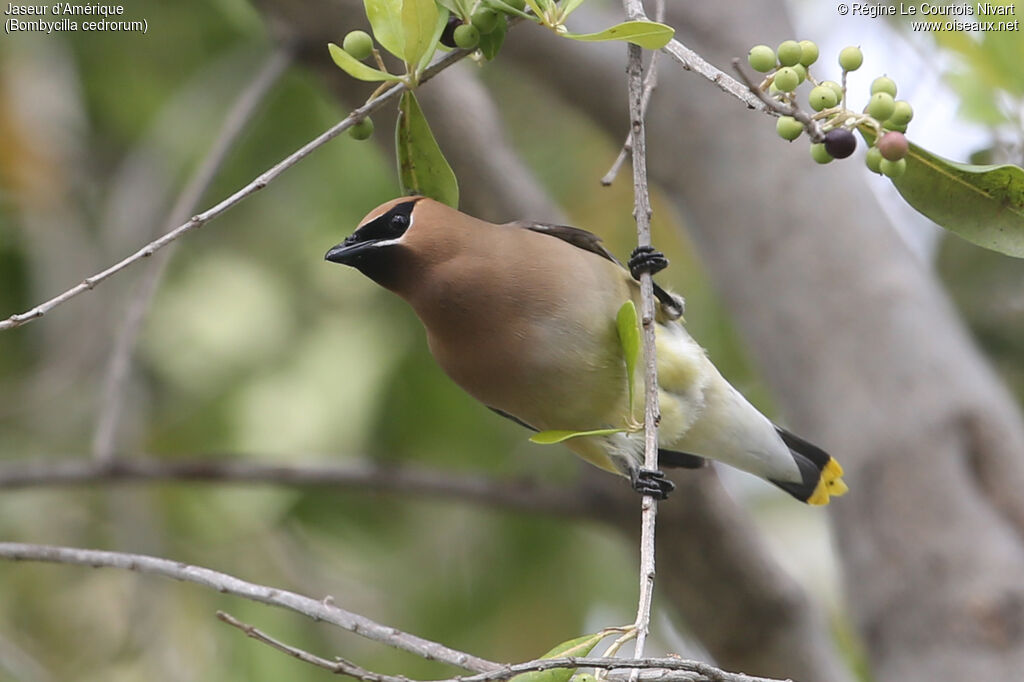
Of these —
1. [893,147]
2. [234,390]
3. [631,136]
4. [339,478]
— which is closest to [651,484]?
[631,136]

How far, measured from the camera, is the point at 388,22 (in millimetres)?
1920

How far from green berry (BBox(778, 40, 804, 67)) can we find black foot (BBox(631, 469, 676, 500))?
2.16 feet

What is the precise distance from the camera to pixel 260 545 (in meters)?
5.67

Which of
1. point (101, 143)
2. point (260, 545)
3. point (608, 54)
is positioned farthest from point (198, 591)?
point (608, 54)

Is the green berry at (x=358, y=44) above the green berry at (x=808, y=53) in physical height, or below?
above

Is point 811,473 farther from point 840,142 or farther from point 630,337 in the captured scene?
point 840,142

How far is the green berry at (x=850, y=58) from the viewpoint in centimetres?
188

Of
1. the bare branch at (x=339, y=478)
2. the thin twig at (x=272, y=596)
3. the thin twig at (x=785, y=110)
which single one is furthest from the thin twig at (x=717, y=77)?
the bare branch at (x=339, y=478)

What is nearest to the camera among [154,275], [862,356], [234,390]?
[154,275]

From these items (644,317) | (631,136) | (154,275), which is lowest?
(644,317)

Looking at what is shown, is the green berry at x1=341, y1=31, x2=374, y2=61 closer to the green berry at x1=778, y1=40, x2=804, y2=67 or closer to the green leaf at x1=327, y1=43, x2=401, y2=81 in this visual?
the green leaf at x1=327, y1=43, x2=401, y2=81

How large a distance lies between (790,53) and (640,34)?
9.4 inches

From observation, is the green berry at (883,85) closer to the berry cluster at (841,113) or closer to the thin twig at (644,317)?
the berry cluster at (841,113)

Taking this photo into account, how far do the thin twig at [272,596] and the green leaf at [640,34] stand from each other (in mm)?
955
